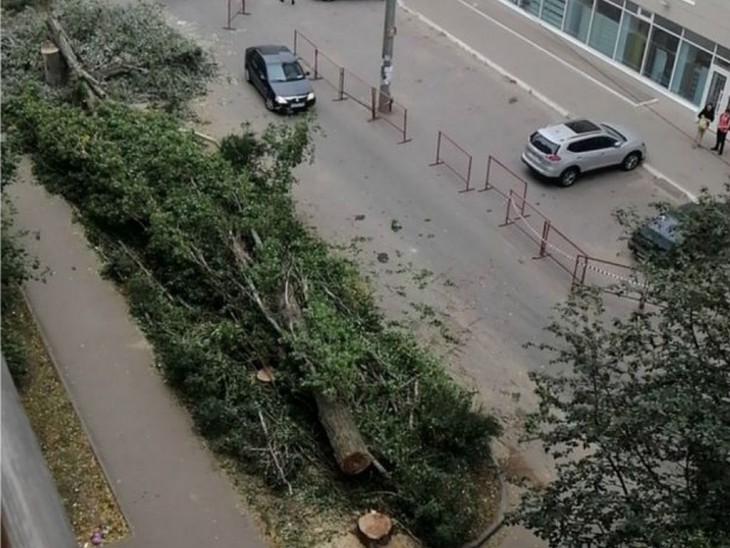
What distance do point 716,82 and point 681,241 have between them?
52.9 feet

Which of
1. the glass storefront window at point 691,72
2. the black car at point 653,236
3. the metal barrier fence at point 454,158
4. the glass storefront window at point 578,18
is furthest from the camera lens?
the glass storefront window at point 578,18

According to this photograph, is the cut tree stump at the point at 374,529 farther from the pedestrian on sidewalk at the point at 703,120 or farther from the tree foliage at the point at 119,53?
the pedestrian on sidewalk at the point at 703,120

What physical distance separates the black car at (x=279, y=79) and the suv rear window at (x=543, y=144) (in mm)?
6327

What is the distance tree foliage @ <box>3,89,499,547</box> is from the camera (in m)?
14.9

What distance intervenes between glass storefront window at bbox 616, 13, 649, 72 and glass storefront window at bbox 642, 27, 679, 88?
0.29m

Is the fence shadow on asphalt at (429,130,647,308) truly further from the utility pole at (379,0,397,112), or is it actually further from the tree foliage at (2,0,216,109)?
the tree foliage at (2,0,216,109)

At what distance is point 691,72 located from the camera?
1101 inches

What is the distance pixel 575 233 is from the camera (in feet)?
73.6

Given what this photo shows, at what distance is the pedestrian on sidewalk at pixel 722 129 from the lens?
25.7 metres

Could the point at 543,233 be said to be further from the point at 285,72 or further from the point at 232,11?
the point at 232,11

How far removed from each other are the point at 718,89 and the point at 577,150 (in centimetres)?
585

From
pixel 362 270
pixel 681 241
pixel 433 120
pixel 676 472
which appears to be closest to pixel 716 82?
pixel 433 120

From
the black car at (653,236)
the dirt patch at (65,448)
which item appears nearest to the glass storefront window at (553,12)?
the black car at (653,236)

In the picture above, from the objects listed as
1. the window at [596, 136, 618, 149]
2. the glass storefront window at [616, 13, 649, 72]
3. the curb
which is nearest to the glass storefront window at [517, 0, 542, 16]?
the glass storefront window at [616, 13, 649, 72]
